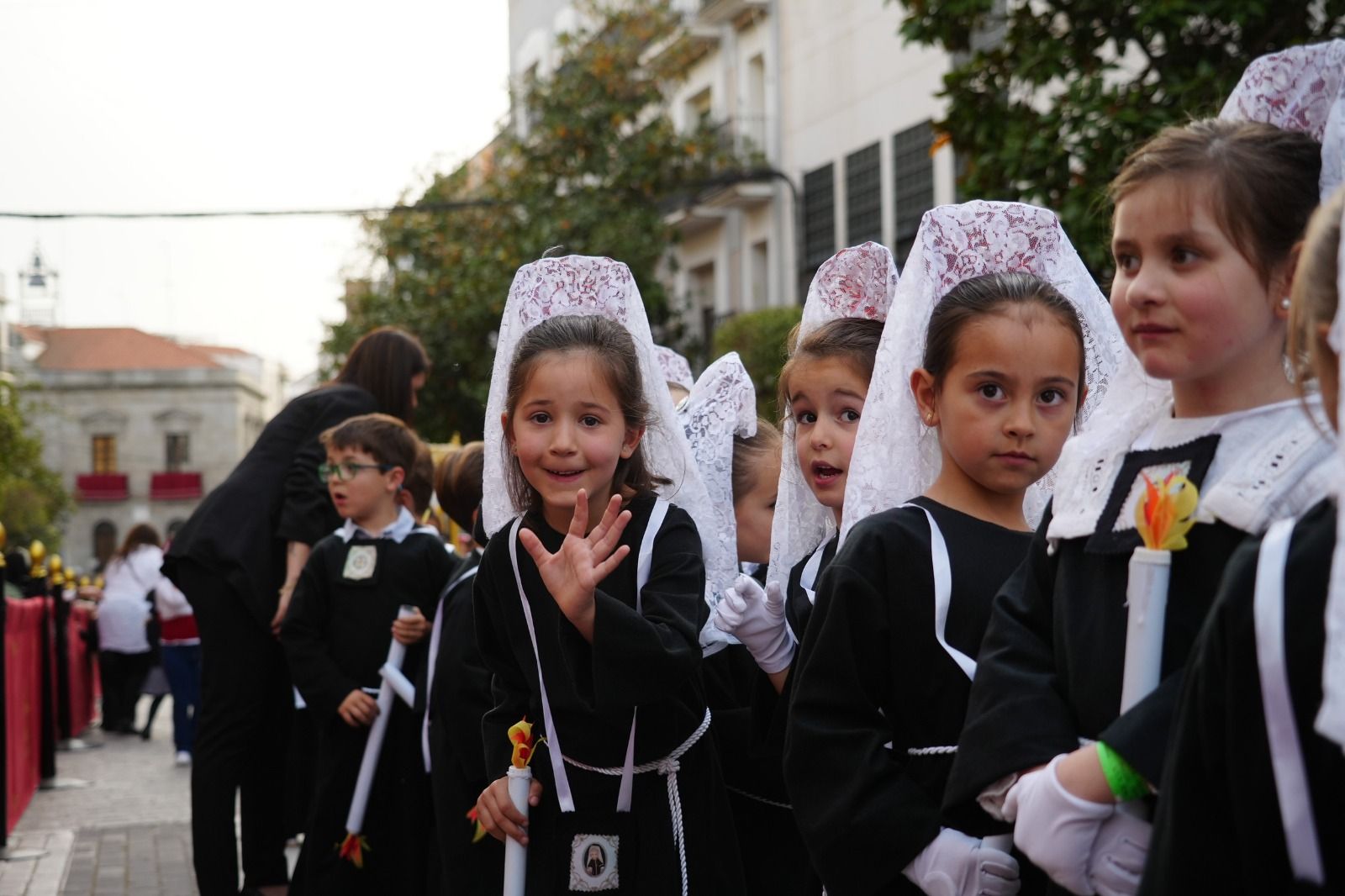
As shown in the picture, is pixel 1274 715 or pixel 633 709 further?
pixel 633 709

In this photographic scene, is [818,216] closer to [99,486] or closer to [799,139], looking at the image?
[799,139]

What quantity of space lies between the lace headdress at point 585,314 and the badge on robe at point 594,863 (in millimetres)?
771

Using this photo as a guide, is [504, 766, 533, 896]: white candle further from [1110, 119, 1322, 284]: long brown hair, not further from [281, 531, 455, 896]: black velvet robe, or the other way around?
[281, 531, 455, 896]: black velvet robe

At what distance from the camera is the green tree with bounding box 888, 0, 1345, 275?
28.3ft

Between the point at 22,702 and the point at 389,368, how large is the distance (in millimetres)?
4908

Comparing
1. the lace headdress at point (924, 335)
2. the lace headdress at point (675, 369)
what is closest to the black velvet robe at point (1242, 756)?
the lace headdress at point (924, 335)

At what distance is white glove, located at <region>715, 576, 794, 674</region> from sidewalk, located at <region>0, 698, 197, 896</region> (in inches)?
194

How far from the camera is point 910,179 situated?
21.0 m

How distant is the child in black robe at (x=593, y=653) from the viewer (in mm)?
3695

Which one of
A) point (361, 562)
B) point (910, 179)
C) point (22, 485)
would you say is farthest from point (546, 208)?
point (22, 485)

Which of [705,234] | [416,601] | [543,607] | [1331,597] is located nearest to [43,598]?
[416,601]

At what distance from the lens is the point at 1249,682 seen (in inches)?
73.4

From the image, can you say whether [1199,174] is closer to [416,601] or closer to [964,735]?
[964,735]

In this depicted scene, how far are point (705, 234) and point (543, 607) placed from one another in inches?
961
